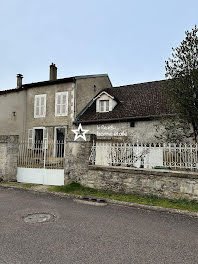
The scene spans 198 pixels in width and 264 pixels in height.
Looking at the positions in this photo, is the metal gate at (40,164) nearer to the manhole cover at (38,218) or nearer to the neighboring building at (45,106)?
the manhole cover at (38,218)

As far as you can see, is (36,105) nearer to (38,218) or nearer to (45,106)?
(45,106)

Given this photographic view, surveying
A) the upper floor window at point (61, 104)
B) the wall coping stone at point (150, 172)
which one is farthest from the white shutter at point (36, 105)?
the wall coping stone at point (150, 172)

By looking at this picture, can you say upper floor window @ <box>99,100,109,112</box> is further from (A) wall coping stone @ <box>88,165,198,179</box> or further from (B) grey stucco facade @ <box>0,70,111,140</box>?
(A) wall coping stone @ <box>88,165,198,179</box>

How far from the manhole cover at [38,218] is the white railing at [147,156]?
3.11 m

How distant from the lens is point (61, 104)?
51.7 feet

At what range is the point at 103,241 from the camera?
369cm

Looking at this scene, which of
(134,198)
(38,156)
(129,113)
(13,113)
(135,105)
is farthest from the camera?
(13,113)

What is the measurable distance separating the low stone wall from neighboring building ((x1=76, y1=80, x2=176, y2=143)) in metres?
5.11

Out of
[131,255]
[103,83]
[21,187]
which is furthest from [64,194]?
[103,83]

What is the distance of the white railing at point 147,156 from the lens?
649 centimetres

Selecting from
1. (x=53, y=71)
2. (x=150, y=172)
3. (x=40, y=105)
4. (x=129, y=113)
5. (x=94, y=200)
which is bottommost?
(x=94, y=200)

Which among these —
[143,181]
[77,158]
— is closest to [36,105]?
[77,158]

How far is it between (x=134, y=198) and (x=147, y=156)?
1577 millimetres

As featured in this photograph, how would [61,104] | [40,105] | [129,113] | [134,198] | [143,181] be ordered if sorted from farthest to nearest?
[40,105]
[61,104]
[129,113]
[143,181]
[134,198]
